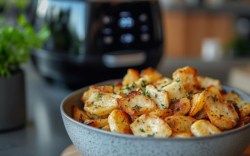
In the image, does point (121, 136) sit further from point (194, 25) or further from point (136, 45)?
point (194, 25)

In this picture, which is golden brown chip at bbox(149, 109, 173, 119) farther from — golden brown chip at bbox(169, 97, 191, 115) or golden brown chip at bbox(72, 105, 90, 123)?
golden brown chip at bbox(72, 105, 90, 123)

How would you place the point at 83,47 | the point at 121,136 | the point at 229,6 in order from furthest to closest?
the point at 229,6, the point at 83,47, the point at 121,136

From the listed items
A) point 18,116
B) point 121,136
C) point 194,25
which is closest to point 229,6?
point 194,25

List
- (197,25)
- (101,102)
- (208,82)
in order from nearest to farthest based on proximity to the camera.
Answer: (101,102)
(208,82)
(197,25)

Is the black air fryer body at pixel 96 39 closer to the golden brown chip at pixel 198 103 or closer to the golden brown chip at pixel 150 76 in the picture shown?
the golden brown chip at pixel 150 76

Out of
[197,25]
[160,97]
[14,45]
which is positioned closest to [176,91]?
[160,97]

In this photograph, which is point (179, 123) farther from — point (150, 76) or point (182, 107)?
point (150, 76)

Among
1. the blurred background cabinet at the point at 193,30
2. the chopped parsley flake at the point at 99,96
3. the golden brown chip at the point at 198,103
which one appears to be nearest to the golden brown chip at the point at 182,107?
the golden brown chip at the point at 198,103
